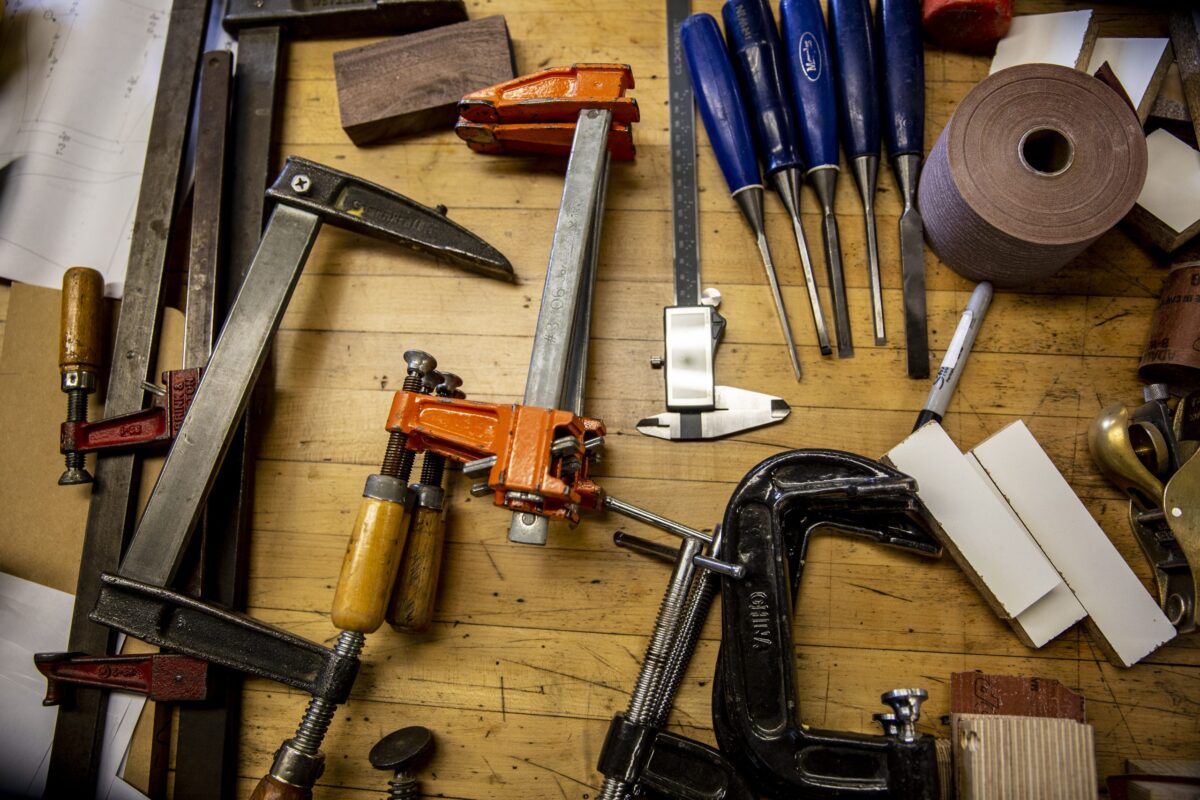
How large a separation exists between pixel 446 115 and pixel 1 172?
3.62 ft

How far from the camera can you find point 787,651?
130cm

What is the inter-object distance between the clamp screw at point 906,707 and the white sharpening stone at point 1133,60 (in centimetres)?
132

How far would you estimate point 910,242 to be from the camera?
1.55 metres

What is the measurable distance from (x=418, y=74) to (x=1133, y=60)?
1.60m

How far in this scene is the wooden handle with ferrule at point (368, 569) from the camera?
1.29 metres

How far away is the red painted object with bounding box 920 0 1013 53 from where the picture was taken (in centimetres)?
154

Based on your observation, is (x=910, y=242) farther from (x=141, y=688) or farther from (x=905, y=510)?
(x=141, y=688)

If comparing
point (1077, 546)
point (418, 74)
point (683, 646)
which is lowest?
point (683, 646)

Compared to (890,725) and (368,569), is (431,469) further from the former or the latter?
(890,725)

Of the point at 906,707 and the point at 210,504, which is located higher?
the point at 210,504

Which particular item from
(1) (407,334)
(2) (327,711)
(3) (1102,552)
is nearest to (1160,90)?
(3) (1102,552)

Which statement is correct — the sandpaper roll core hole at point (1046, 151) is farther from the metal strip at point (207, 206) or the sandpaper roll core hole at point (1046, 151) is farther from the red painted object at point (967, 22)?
the metal strip at point (207, 206)

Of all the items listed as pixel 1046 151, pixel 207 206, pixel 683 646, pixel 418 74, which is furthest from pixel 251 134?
pixel 1046 151

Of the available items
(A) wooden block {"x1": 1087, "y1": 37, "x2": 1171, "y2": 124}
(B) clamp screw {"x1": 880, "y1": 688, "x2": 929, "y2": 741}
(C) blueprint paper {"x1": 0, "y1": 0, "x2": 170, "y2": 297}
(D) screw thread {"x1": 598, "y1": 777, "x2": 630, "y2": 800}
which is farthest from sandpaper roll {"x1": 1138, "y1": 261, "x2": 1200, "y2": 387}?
(C) blueprint paper {"x1": 0, "y1": 0, "x2": 170, "y2": 297}
